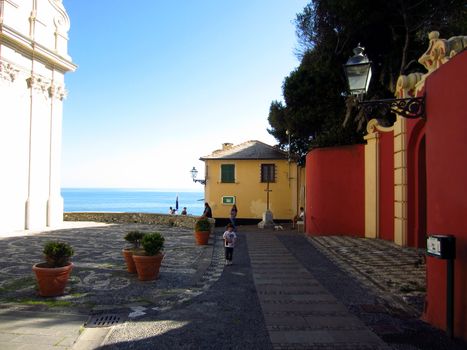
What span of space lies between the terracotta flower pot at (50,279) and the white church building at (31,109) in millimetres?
11637

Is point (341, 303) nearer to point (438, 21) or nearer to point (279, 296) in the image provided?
point (279, 296)

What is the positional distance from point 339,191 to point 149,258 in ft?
34.2

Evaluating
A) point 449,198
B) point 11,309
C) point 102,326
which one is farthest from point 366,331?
point 11,309

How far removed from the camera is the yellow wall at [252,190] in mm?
28641

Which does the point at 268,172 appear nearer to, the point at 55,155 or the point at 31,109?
the point at 55,155

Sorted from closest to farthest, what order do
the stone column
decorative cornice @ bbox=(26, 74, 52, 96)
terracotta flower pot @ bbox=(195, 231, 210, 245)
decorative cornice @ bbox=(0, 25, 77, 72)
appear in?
terracotta flower pot @ bbox=(195, 231, 210, 245) < decorative cornice @ bbox=(0, 25, 77, 72) < decorative cornice @ bbox=(26, 74, 52, 96) < the stone column

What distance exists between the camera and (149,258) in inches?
338

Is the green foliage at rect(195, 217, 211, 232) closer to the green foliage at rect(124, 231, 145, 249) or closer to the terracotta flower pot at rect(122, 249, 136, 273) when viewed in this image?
the green foliage at rect(124, 231, 145, 249)

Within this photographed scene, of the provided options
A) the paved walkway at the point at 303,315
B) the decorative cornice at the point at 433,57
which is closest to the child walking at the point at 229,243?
the paved walkway at the point at 303,315

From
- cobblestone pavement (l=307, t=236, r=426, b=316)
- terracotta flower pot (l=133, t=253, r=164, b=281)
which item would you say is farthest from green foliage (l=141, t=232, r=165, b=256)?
cobblestone pavement (l=307, t=236, r=426, b=316)

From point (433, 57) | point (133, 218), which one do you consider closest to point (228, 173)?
point (133, 218)

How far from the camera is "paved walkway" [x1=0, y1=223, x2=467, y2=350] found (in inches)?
201

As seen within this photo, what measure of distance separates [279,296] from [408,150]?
8119mm

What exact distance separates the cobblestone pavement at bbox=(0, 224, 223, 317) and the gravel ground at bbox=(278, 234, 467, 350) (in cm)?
273
